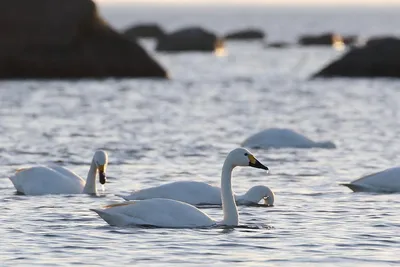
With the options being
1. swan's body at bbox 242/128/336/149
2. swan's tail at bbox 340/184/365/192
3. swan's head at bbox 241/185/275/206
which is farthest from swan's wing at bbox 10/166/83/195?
swan's body at bbox 242/128/336/149

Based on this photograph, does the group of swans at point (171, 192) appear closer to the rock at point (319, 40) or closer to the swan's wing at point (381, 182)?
the swan's wing at point (381, 182)

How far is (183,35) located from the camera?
76062 mm

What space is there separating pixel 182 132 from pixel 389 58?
2175 centimetres

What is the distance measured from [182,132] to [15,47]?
19.4m

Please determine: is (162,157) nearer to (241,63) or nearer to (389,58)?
(389,58)

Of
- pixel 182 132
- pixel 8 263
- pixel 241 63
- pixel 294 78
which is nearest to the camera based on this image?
pixel 8 263

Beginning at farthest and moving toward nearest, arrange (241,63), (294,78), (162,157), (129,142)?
(241,63)
(294,78)
(129,142)
(162,157)

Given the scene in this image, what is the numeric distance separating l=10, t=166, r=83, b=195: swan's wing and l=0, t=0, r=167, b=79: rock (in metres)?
27.7

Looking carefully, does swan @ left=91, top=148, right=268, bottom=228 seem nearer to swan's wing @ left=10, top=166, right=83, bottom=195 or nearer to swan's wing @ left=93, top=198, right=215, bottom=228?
swan's wing @ left=93, top=198, right=215, bottom=228

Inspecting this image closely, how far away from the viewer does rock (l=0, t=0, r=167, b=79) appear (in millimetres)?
43750

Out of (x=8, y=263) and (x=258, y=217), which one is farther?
(x=258, y=217)

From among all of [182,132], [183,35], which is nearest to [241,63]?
[183,35]

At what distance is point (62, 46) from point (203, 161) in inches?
976

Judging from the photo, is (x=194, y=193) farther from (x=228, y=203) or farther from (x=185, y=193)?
(x=228, y=203)
